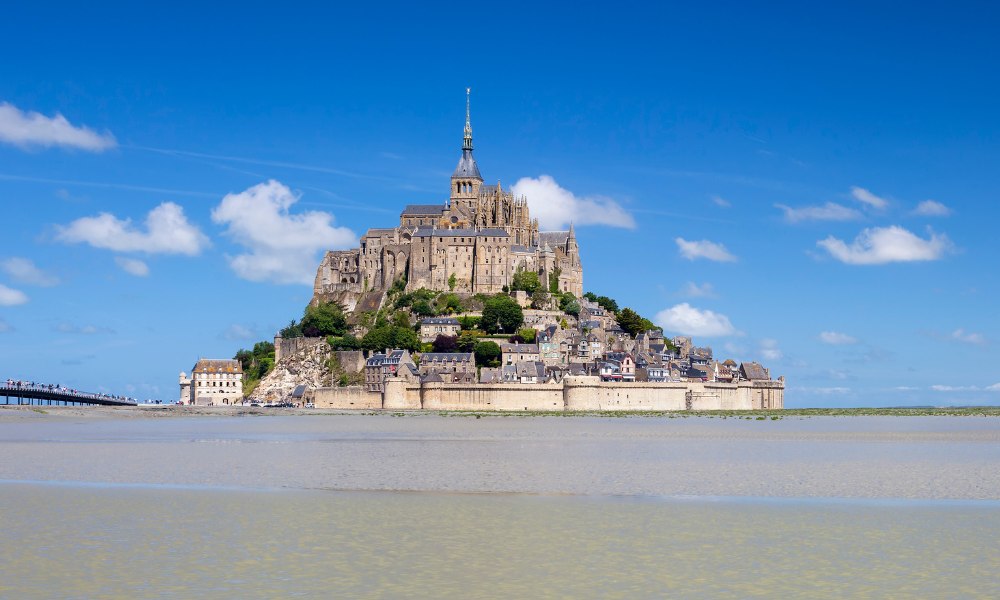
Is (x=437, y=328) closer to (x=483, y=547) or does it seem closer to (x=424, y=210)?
(x=424, y=210)

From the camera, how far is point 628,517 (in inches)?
779

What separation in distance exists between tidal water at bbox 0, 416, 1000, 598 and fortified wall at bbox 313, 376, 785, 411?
4683cm

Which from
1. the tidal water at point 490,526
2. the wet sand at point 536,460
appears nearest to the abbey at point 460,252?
the wet sand at point 536,460

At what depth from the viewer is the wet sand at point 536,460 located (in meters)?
25.3

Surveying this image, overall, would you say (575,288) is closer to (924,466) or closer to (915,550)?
(924,466)

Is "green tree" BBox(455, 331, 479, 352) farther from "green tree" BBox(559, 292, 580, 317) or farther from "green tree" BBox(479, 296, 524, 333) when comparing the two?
"green tree" BBox(559, 292, 580, 317)

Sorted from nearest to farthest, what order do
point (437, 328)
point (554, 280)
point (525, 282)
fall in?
point (437, 328), point (525, 282), point (554, 280)

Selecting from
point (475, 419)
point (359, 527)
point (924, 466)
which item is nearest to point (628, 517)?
point (359, 527)

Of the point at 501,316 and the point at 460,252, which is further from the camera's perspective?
the point at 460,252

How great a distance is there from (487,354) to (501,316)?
557 centimetres

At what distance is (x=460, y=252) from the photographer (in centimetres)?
10088

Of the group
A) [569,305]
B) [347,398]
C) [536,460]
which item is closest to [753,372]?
[569,305]

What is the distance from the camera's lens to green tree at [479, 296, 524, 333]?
303 feet

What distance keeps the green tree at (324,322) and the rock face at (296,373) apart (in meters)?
2.58
